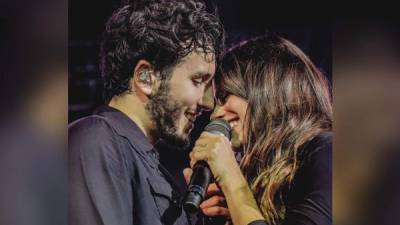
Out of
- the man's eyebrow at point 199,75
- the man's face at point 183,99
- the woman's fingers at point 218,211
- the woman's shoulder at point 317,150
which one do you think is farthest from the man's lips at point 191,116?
the woman's shoulder at point 317,150

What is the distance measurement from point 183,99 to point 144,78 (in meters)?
0.25

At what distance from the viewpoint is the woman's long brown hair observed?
3.02 metres

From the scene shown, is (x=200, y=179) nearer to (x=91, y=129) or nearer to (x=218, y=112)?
(x=218, y=112)

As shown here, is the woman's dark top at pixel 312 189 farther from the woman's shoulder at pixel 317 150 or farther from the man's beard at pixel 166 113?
the man's beard at pixel 166 113

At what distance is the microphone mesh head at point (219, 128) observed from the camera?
3.05 m

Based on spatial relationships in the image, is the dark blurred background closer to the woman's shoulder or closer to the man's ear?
the man's ear

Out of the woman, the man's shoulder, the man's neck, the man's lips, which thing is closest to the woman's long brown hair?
the woman

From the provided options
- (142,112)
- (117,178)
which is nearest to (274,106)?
(142,112)

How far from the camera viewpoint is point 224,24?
3.11 m
